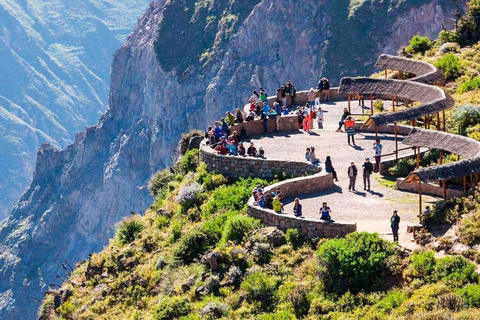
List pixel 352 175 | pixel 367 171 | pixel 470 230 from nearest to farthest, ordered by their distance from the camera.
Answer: pixel 470 230 < pixel 352 175 < pixel 367 171

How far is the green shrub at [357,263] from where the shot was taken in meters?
27.9

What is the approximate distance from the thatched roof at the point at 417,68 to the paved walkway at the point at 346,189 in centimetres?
348

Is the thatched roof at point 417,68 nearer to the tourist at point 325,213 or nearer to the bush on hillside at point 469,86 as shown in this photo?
the bush on hillside at point 469,86

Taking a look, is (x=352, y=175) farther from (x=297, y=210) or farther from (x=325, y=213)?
(x=325, y=213)

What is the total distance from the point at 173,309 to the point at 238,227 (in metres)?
4.08

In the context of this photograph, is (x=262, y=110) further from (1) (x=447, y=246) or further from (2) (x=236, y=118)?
(1) (x=447, y=246)

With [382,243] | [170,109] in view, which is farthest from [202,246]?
[170,109]

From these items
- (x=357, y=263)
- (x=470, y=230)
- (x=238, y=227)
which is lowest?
(x=238, y=227)

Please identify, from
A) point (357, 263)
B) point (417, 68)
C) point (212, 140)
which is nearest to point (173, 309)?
point (357, 263)

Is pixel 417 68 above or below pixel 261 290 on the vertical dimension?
above

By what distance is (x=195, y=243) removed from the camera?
35438 millimetres

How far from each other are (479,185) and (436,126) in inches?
471

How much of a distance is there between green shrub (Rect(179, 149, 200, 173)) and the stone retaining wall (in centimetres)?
932

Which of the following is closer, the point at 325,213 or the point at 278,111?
the point at 325,213
